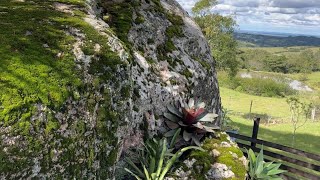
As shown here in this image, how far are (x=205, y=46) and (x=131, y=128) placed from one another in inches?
147

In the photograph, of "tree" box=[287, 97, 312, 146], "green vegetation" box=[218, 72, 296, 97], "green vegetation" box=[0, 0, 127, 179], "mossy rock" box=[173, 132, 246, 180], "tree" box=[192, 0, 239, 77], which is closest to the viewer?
"green vegetation" box=[0, 0, 127, 179]

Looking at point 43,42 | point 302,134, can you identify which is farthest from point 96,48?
point 302,134

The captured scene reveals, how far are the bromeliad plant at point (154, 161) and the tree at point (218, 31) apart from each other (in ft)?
112

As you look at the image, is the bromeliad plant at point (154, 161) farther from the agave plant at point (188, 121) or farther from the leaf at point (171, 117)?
the leaf at point (171, 117)

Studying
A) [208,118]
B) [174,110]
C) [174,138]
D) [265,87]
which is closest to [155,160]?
[174,138]

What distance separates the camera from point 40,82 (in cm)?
331

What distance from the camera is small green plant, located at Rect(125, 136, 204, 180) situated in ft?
14.5

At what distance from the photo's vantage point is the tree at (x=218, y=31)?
38.7m

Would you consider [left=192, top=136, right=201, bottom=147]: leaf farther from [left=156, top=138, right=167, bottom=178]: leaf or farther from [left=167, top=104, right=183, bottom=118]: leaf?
[left=156, top=138, right=167, bottom=178]: leaf

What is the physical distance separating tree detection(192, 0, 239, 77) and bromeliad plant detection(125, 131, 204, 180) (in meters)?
34.2

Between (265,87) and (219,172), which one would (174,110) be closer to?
(219,172)

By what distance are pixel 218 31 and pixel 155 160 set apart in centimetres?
3721

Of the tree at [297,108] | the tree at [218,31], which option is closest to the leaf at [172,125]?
the tree at [297,108]

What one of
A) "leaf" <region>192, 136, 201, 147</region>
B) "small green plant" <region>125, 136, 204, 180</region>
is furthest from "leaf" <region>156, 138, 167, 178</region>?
"leaf" <region>192, 136, 201, 147</region>
